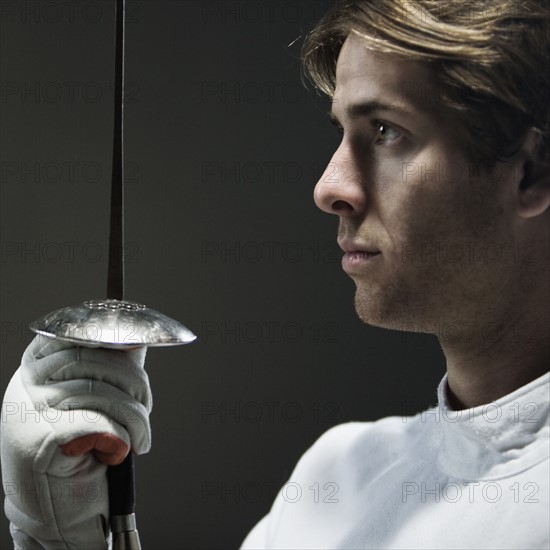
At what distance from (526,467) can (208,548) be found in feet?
5.00

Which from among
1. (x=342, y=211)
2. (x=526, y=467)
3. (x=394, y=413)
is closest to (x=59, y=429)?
(x=342, y=211)

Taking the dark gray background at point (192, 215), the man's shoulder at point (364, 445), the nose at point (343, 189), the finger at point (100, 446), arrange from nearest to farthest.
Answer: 1. the finger at point (100, 446)
2. the nose at point (343, 189)
3. the man's shoulder at point (364, 445)
4. the dark gray background at point (192, 215)

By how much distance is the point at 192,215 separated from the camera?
7.64ft

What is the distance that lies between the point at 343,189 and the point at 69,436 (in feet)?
1.26

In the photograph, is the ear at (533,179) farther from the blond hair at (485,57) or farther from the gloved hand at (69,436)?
the gloved hand at (69,436)

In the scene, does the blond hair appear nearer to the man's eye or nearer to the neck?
the man's eye

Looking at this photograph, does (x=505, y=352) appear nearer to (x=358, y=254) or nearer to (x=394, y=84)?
(x=358, y=254)

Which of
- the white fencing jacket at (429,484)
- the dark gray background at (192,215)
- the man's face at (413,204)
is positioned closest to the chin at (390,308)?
the man's face at (413,204)

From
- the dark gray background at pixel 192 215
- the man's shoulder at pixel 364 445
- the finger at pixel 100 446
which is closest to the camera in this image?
the finger at pixel 100 446

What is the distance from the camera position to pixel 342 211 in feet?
3.39

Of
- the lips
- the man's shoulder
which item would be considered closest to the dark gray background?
the man's shoulder

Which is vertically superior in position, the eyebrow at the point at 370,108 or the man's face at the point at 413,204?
the eyebrow at the point at 370,108

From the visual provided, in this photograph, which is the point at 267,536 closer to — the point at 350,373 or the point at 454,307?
the point at 454,307

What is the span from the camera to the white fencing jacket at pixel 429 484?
3.15 ft
